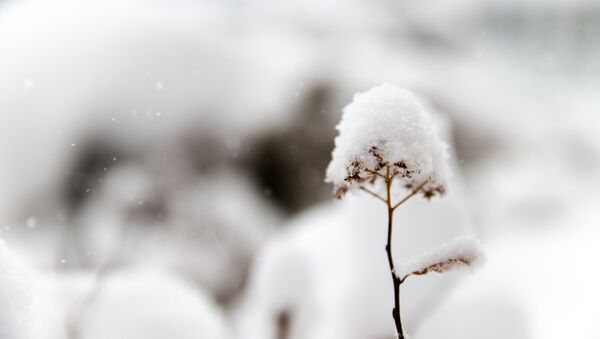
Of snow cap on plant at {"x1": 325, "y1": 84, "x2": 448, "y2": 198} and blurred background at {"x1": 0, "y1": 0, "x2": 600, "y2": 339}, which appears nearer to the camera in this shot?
snow cap on plant at {"x1": 325, "y1": 84, "x2": 448, "y2": 198}

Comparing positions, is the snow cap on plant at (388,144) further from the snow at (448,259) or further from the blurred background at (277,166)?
the blurred background at (277,166)

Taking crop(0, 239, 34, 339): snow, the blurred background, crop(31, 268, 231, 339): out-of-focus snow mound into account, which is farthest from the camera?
the blurred background

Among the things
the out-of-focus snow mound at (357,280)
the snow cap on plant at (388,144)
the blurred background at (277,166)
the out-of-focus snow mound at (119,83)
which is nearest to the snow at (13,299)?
the blurred background at (277,166)

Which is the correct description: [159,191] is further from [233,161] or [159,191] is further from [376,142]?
[376,142]

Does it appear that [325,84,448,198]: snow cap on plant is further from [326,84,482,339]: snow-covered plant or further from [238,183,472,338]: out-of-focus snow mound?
[238,183,472,338]: out-of-focus snow mound

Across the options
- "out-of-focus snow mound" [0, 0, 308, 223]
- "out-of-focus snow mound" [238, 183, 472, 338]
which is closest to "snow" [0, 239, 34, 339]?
"out-of-focus snow mound" [238, 183, 472, 338]

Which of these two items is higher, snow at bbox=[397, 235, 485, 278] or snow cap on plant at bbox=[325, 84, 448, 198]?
snow cap on plant at bbox=[325, 84, 448, 198]
